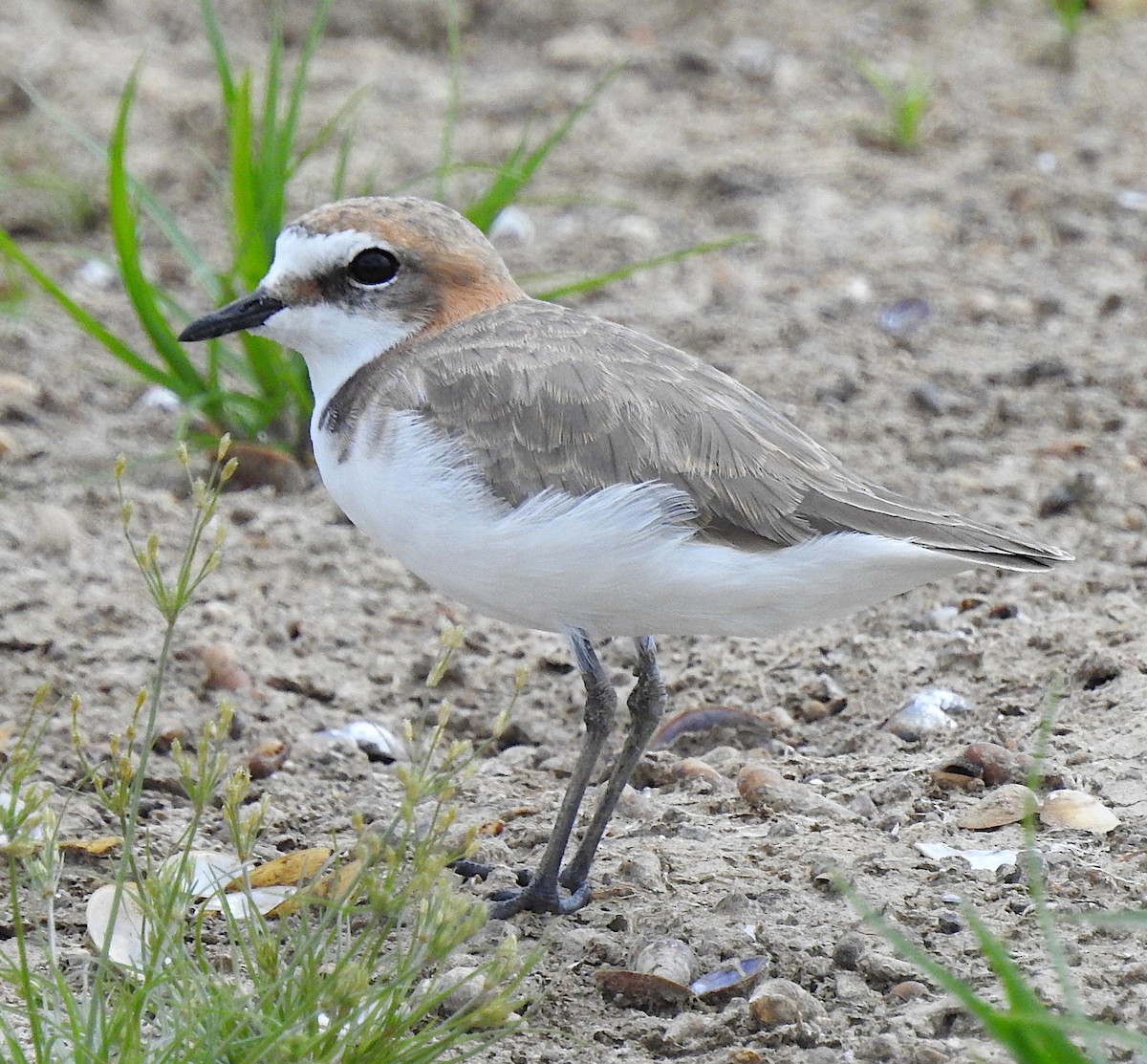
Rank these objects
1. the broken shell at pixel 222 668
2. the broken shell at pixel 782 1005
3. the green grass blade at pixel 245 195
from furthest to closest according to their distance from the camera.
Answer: the green grass blade at pixel 245 195 → the broken shell at pixel 222 668 → the broken shell at pixel 782 1005

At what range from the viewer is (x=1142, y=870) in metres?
3.16

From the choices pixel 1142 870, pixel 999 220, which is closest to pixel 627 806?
pixel 1142 870

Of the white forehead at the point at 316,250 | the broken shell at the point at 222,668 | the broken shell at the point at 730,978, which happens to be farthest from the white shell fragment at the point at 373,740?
the broken shell at the point at 730,978

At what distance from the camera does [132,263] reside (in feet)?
16.9

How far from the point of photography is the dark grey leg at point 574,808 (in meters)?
3.46

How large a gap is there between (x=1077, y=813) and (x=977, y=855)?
0.81 feet

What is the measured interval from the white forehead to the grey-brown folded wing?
0.28 metres

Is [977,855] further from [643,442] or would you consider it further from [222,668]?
[222,668]

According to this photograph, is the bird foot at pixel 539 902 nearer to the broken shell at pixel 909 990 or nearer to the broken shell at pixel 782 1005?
the broken shell at pixel 782 1005

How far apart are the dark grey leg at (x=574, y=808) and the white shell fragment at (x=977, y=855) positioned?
71 centimetres

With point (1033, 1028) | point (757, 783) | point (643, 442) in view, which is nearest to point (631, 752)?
point (757, 783)

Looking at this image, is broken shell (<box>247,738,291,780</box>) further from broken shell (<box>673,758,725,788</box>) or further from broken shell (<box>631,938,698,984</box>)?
broken shell (<box>631,938,698,984</box>)

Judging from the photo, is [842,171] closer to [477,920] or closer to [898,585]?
[898,585]

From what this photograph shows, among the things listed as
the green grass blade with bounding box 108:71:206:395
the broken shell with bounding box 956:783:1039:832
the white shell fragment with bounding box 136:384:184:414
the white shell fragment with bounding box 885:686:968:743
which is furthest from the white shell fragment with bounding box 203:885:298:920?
the white shell fragment with bounding box 136:384:184:414
